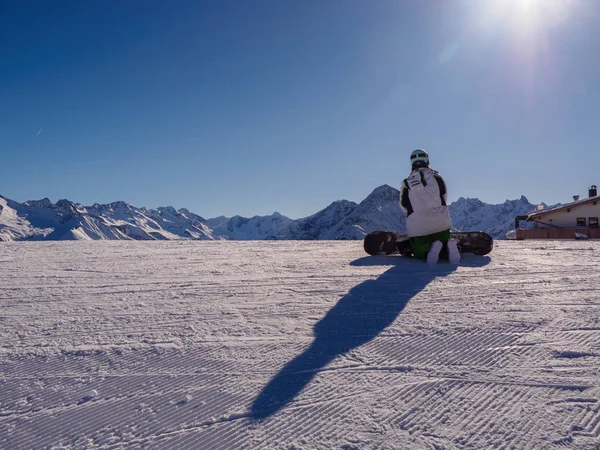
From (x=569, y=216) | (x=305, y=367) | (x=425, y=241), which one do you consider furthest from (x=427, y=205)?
(x=569, y=216)

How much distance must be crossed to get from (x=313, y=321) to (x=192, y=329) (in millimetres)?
960

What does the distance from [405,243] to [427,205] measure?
3.23ft

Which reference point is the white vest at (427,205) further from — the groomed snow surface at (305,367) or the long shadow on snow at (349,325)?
the groomed snow surface at (305,367)

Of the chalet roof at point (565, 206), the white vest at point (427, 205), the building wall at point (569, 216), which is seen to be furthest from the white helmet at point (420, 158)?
the building wall at point (569, 216)

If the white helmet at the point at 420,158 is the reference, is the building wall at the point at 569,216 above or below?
below

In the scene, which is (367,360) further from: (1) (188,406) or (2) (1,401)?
(2) (1,401)

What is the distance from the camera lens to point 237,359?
224 cm

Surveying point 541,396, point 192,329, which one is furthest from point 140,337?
point 541,396

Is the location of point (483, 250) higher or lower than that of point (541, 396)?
higher

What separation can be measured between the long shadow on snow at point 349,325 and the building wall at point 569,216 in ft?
90.7

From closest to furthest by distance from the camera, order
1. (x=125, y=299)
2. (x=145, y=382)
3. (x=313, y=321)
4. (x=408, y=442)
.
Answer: (x=408, y=442) < (x=145, y=382) < (x=313, y=321) < (x=125, y=299)

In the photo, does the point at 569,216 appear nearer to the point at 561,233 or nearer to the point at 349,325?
the point at 561,233

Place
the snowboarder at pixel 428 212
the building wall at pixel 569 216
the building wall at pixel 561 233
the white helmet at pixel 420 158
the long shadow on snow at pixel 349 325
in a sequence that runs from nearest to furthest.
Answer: the long shadow on snow at pixel 349 325, the snowboarder at pixel 428 212, the white helmet at pixel 420 158, the building wall at pixel 561 233, the building wall at pixel 569 216

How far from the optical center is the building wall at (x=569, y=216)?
83.9 ft
